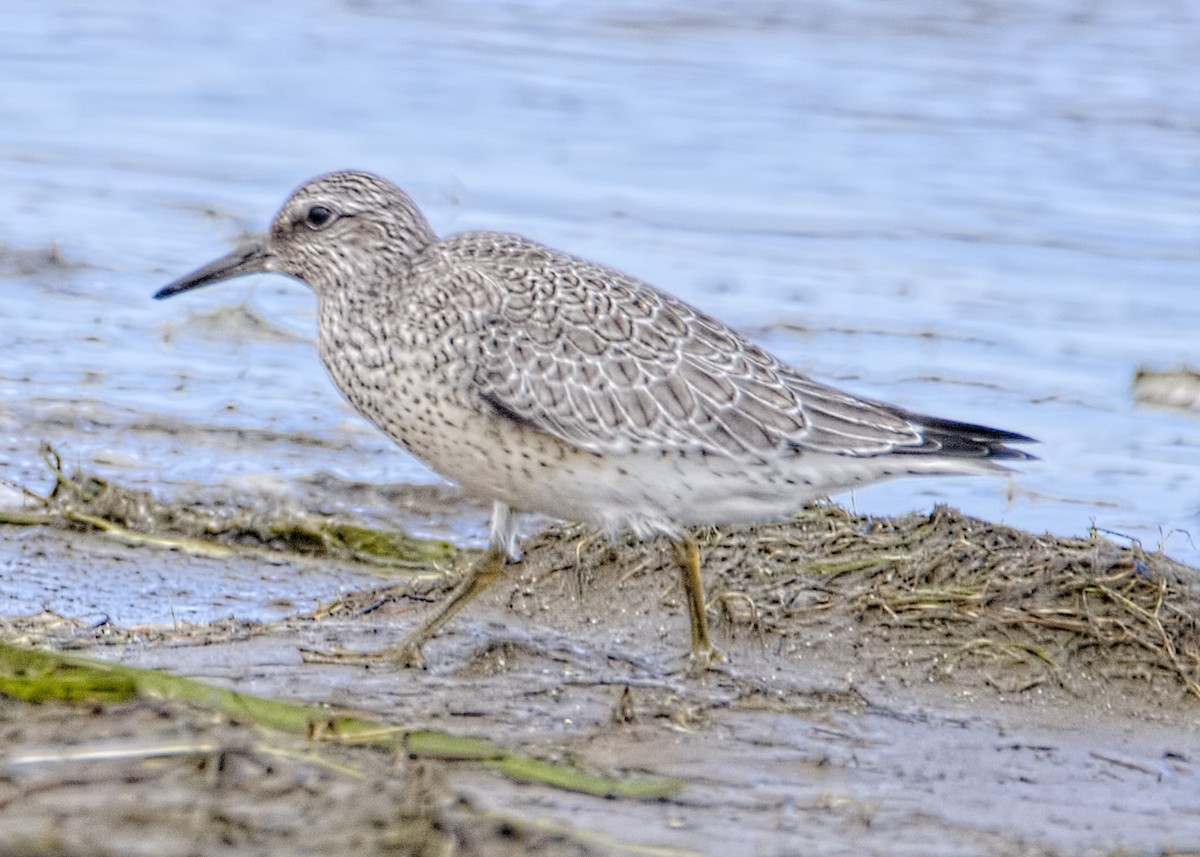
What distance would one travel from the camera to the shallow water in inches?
359

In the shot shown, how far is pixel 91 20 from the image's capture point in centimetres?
1766

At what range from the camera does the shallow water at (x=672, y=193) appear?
912 cm

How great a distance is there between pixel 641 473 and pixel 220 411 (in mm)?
4044

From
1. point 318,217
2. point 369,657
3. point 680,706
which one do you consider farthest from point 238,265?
point 680,706

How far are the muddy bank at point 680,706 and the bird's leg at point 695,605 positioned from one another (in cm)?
10

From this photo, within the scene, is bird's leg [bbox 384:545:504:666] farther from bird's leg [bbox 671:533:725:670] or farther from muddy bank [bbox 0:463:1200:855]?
bird's leg [bbox 671:533:725:670]

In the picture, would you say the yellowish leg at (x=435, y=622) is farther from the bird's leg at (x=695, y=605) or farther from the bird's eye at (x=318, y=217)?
the bird's eye at (x=318, y=217)

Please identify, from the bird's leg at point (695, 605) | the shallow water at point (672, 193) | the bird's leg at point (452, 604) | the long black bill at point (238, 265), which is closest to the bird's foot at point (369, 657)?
the bird's leg at point (452, 604)

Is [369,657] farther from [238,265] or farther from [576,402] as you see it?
[238,265]

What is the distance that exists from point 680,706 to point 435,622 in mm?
865

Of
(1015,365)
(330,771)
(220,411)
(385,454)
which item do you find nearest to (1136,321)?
(1015,365)

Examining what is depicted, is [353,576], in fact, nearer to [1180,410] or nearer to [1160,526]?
[1160,526]

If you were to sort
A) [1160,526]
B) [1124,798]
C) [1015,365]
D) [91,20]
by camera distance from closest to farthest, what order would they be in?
[1124,798], [1160,526], [1015,365], [91,20]

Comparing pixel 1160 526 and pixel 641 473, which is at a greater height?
pixel 641 473
